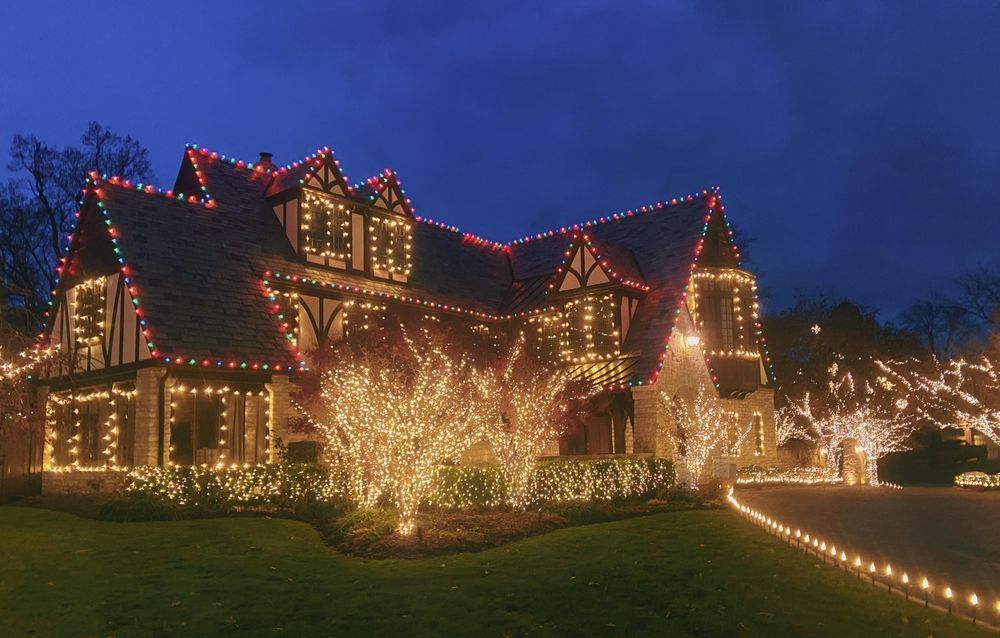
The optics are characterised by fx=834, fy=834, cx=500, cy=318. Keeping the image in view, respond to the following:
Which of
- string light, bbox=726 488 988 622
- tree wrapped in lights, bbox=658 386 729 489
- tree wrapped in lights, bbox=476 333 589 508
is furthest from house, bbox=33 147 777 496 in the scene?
string light, bbox=726 488 988 622

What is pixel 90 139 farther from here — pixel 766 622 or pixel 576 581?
pixel 766 622

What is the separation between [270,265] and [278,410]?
4489 mm

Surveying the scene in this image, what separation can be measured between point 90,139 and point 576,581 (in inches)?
1323

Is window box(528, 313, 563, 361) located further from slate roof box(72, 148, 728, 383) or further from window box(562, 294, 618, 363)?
slate roof box(72, 148, 728, 383)

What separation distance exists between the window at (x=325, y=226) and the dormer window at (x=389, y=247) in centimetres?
90

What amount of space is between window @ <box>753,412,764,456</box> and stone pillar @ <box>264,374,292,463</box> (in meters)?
17.6

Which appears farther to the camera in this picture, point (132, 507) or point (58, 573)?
point (132, 507)

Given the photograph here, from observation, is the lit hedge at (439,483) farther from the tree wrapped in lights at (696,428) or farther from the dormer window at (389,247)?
the dormer window at (389,247)

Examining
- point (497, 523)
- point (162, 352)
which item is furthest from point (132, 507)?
point (497, 523)

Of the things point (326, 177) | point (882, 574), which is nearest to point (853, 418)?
point (326, 177)

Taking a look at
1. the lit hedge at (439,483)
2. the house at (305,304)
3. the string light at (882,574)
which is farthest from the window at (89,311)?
the string light at (882,574)

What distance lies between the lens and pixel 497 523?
15609mm

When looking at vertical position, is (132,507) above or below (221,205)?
below

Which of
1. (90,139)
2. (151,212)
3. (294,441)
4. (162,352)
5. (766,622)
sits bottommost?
(766,622)
